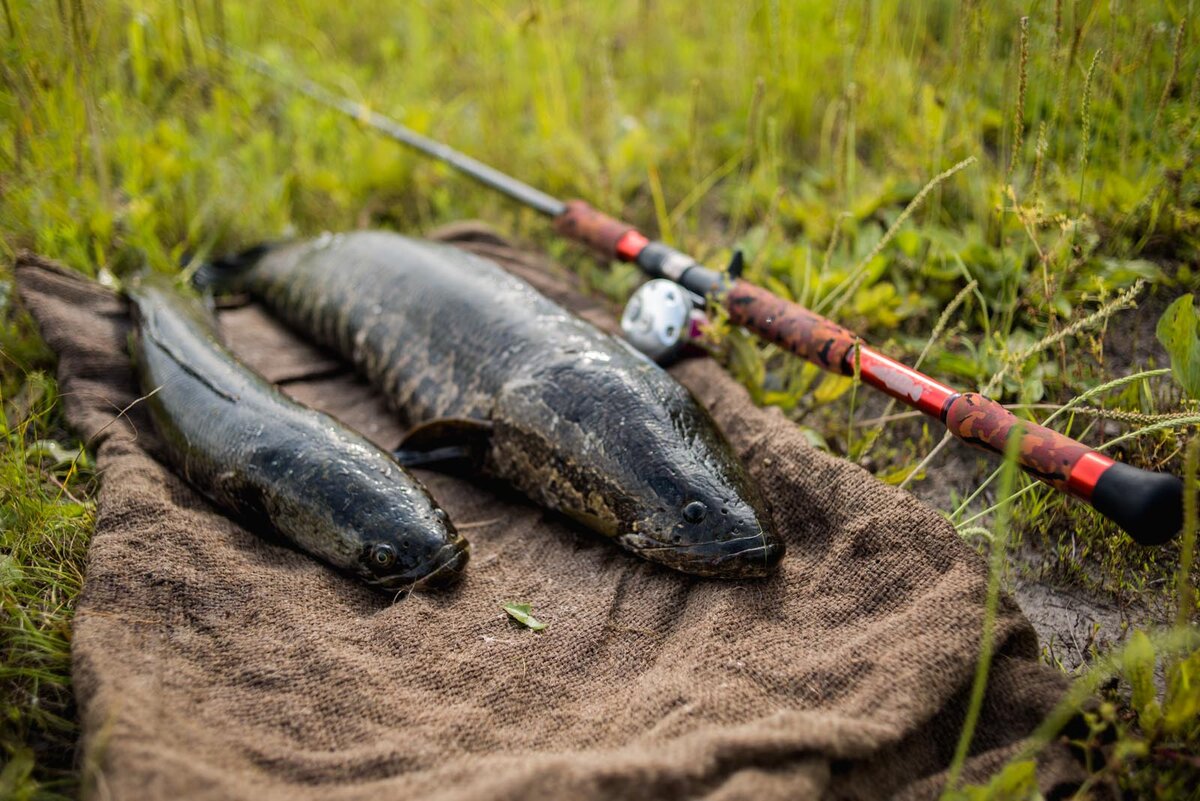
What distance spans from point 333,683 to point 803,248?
2.77 m

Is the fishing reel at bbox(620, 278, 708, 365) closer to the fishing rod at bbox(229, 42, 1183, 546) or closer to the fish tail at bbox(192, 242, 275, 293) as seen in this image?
the fishing rod at bbox(229, 42, 1183, 546)

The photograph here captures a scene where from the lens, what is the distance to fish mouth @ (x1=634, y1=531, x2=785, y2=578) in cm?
261

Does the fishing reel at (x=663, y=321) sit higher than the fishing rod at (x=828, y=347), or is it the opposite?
the fishing rod at (x=828, y=347)

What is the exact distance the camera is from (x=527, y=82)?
5844 millimetres

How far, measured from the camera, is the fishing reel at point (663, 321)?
137 inches

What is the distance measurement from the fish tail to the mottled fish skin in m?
1.22

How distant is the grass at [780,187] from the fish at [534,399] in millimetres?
689

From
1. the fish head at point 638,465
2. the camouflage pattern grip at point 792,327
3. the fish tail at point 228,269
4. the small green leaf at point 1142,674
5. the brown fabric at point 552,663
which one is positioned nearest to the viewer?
the brown fabric at point 552,663

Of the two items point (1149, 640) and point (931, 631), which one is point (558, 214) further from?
point (1149, 640)

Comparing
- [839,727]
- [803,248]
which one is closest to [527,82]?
[803,248]

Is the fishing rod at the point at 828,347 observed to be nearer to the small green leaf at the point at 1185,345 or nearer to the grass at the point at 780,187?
the grass at the point at 780,187

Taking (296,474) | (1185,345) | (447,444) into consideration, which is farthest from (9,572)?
(1185,345)

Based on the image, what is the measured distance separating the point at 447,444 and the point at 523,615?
35.5 inches

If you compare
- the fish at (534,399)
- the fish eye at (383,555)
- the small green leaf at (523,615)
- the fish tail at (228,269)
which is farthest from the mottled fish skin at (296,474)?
the fish tail at (228,269)
